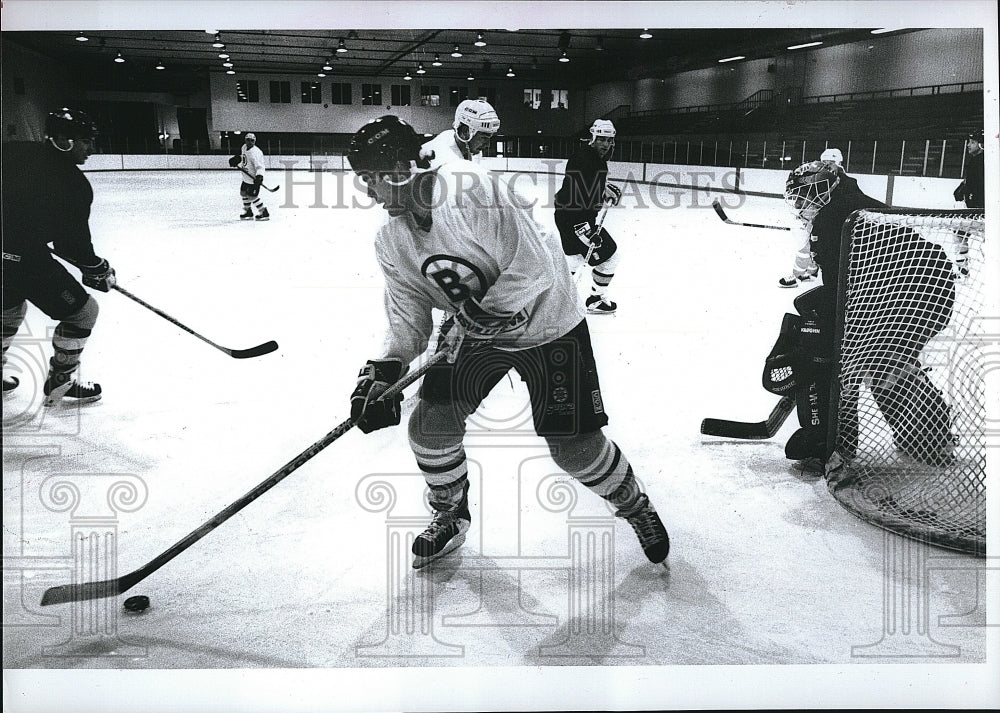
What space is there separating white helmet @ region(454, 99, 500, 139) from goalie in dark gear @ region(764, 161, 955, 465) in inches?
30.2

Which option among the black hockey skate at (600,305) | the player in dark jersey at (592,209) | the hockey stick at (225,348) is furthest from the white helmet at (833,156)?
the hockey stick at (225,348)

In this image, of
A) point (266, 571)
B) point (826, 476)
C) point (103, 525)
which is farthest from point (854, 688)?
point (103, 525)

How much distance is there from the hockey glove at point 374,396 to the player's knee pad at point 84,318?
687 millimetres

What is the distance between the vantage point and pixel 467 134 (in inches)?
77.9

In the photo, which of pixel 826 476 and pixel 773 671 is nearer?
pixel 773 671

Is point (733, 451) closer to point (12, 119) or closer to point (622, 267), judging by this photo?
point (622, 267)

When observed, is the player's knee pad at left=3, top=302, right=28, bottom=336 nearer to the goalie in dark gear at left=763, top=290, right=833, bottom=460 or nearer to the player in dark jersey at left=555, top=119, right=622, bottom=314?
the player in dark jersey at left=555, top=119, right=622, bottom=314

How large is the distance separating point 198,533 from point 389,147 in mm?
1001

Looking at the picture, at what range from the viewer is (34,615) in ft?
6.44

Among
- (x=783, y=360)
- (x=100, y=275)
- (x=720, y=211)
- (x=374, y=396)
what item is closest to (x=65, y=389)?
(x=100, y=275)

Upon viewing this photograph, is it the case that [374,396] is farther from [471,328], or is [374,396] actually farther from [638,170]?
[638,170]

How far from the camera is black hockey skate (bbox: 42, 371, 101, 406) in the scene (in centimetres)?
200

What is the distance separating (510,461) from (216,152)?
108 cm

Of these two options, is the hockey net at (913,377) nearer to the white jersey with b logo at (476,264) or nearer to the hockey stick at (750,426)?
the hockey stick at (750,426)
